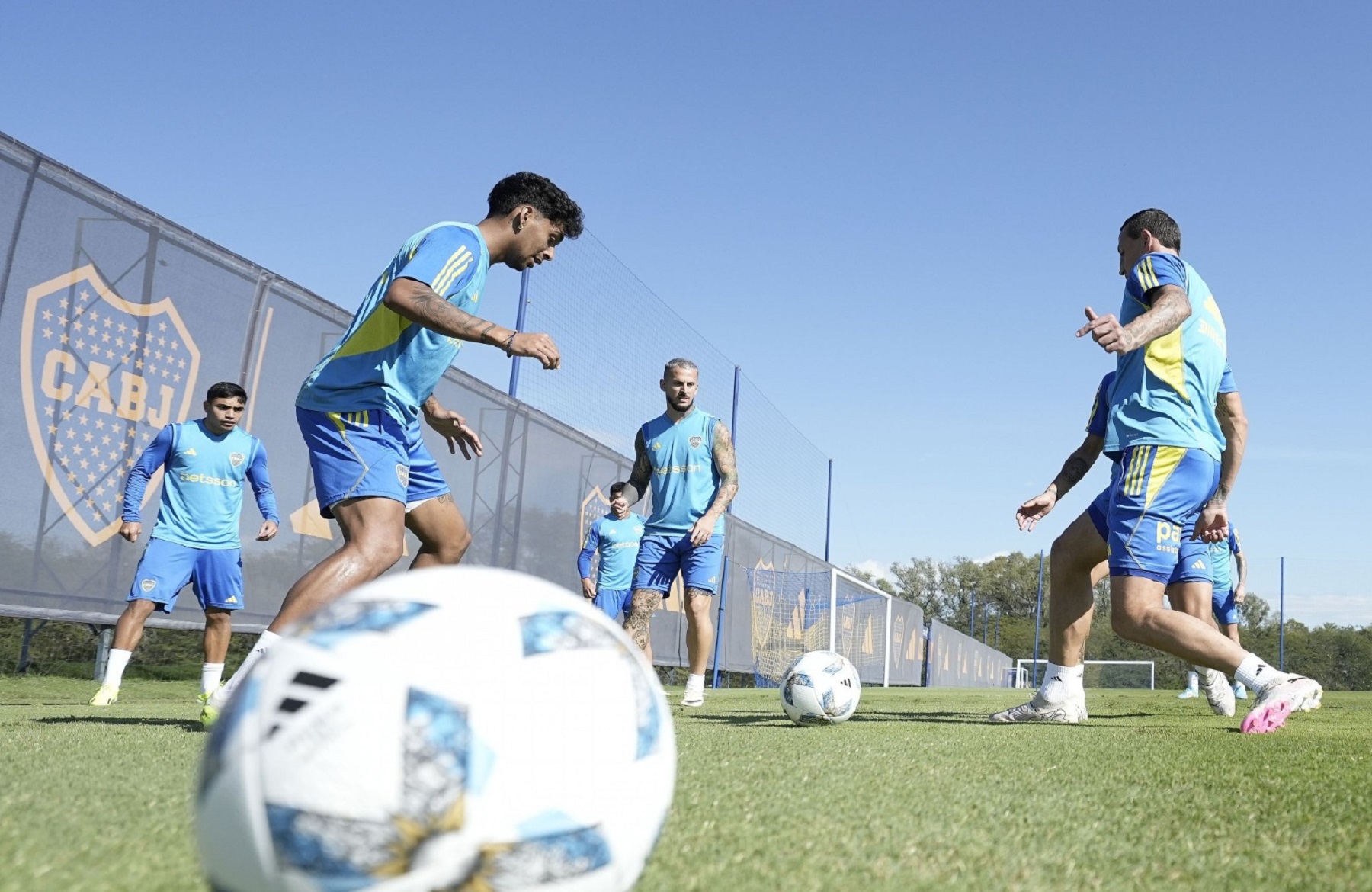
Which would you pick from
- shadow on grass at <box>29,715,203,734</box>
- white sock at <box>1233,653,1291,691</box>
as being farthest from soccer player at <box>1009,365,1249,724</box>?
shadow on grass at <box>29,715,203,734</box>

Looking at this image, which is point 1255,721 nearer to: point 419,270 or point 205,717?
point 419,270

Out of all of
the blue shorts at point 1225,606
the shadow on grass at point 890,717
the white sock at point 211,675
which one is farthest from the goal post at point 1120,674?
the white sock at point 211,675

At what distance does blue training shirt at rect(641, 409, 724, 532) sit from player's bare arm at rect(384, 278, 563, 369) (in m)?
3.69

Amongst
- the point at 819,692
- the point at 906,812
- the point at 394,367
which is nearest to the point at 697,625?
the point at 819,692

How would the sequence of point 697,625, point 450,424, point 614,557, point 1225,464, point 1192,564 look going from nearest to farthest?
point 450,424 → point 1225,464 → point 1192,564 → point 697,625 → point 614,557

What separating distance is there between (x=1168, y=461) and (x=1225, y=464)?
85 cm

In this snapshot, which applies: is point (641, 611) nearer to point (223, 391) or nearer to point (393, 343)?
point (223, 391)

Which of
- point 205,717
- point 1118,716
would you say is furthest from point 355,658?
point 1118,716

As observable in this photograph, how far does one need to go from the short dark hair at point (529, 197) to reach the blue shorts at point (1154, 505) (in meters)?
2.90

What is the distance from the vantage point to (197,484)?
6.91 m

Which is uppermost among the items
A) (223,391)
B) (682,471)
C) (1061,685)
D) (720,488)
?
(223,391)

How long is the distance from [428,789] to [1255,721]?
4629mm

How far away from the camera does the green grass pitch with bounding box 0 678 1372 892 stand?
6.06ft

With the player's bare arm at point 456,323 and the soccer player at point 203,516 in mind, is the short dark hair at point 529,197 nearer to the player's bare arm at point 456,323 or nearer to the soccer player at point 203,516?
the player's bare arm at point 456,323
